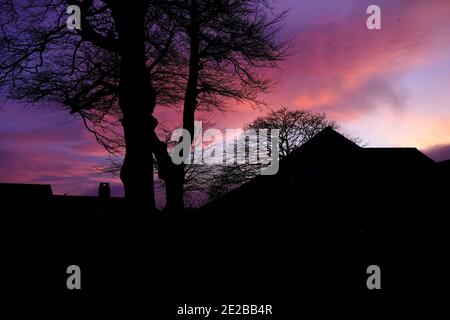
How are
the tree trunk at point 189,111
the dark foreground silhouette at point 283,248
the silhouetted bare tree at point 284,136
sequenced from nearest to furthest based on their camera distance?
A: the dark foreground silhouette at point 283,248, the tree trunk at point 189,111, the silhouetted bare tree at point 284,136

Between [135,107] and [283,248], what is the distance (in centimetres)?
713

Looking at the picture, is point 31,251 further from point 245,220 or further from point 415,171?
point 415,171

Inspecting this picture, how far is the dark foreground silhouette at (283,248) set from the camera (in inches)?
322

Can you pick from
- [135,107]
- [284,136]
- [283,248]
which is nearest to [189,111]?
[135,107]

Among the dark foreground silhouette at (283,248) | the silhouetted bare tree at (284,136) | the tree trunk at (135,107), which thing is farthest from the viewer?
the silhouetted bare tree at (284,136)

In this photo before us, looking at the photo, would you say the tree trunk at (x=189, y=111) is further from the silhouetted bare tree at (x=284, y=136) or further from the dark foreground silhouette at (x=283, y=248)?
the silhouetted bare tree at (x=284, y=136)

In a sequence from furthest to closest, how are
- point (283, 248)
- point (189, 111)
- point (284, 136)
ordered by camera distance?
point (284, 136)
point (283, 248)
point (189, 111)

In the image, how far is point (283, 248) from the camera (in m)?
13.3

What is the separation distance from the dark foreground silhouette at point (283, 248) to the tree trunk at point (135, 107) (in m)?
0.52

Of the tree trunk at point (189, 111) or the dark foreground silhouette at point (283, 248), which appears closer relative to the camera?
the dark foreground silhouette at point (283, 248)

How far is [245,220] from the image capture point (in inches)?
727

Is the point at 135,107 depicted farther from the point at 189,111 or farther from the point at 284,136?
the point at 284,136

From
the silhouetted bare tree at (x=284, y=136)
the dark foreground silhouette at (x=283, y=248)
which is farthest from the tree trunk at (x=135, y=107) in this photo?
the silhouetted bare tree at (x=284, y=136)
